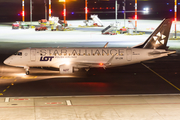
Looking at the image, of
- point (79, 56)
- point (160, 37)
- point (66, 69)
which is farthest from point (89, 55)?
point (160, 37)

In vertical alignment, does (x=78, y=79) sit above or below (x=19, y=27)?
below

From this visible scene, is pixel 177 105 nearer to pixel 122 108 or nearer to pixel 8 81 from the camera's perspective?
pixel 122 108

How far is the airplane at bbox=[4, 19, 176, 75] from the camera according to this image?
43719 mm

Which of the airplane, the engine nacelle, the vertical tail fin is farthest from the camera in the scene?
the vertical tail fin

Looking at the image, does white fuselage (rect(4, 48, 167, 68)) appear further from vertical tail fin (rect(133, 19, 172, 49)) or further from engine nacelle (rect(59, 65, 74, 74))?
engine nacelle (rect(59, 65, 74, 74))

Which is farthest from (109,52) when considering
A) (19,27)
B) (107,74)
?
(19,27)

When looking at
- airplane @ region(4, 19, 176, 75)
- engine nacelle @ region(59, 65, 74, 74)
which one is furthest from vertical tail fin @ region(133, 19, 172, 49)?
engine nacelle @ region(59, 65, 74, 74)

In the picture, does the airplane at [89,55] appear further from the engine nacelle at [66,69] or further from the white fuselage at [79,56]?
the engine nacelle at [66,69]

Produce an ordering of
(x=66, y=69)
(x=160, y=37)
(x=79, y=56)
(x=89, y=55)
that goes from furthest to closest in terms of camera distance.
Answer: (x=160, y=37) → (x=89, y=55) → (x=79, y=56) → (x=66, y=69)

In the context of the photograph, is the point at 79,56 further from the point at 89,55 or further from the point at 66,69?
the point at 66,69

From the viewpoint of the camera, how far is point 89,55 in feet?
145

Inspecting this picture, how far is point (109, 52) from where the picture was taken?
44.4m

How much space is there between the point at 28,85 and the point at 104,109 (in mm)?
13242

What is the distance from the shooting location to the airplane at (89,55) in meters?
43.7
